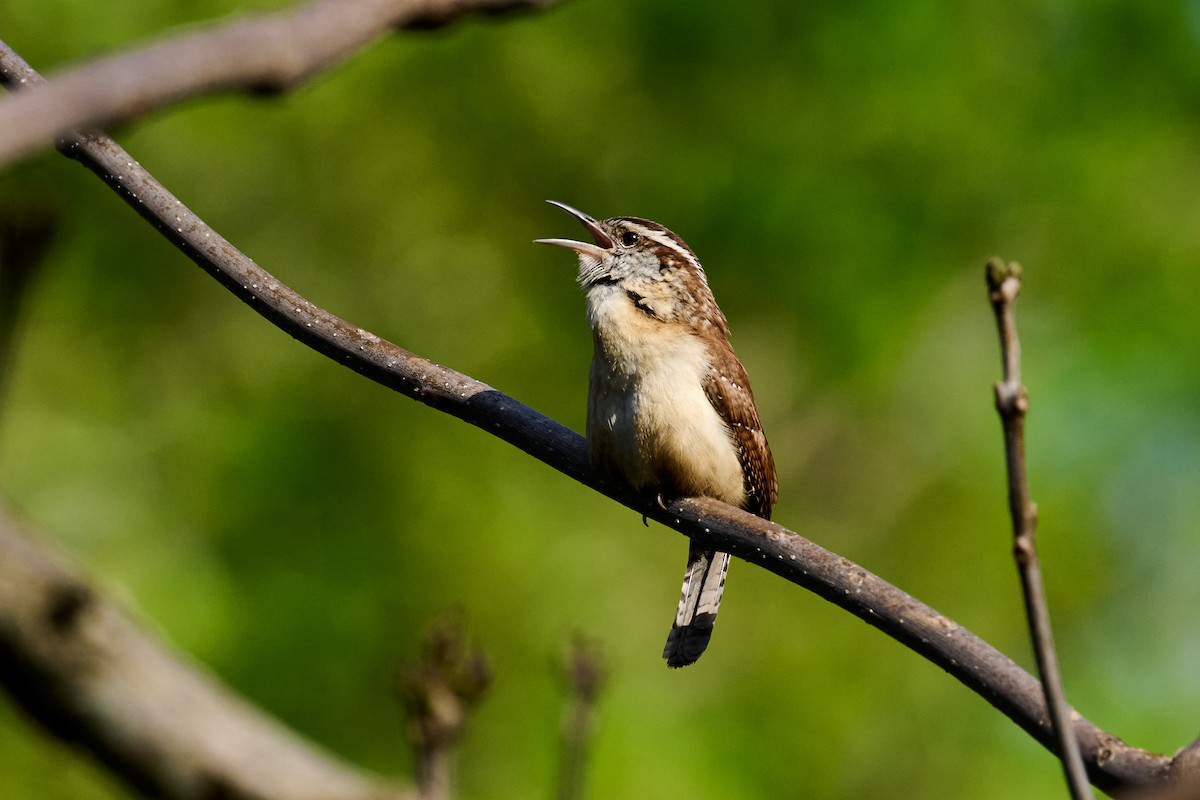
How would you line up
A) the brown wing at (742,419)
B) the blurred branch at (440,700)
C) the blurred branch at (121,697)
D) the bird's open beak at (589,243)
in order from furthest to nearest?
the bird's open beak at (589,243) → the brown wing at (742,419) → the blurred branch at (121,697) → the blurred branch at (440,700)

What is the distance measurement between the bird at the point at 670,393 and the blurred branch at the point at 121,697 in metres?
2.04

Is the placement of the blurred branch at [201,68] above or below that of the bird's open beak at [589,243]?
below

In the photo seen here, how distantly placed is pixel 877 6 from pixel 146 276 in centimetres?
555

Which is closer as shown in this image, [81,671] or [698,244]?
[81,671]

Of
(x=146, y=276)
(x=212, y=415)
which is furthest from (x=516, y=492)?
(x=146, y=276)

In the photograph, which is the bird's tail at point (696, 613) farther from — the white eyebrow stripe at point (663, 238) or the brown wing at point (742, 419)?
the white eyebrow stripe at point (663, 238)

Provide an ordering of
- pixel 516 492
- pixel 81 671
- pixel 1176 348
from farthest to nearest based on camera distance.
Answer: pixel 1176 348 < pixel 516 492 < pixel 81 671

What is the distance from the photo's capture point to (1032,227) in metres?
10.2

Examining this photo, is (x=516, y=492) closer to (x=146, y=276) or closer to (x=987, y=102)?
(x=146, y=276)

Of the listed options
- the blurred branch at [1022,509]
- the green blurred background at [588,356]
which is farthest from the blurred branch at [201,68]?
the green blurred background at [588,356]

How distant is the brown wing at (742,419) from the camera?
16.7 feet

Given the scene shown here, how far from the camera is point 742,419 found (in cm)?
517

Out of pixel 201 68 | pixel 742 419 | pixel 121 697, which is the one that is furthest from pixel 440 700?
pixel 742 419

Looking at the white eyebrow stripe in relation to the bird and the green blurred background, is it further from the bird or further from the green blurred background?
the green blurred background
